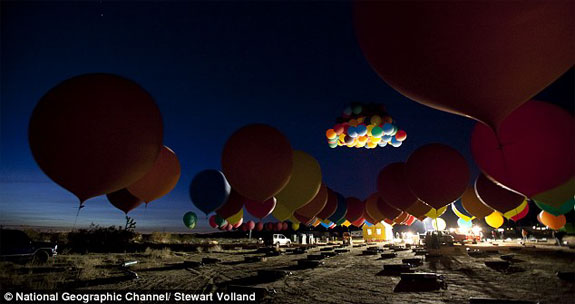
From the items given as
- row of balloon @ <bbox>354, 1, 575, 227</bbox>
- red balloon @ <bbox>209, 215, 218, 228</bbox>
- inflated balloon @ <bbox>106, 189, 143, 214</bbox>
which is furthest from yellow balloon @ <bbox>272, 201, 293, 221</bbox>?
red balloon @ <bbox>209, 215, 218, 228</bbox>

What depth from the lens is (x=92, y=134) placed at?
4.73 m

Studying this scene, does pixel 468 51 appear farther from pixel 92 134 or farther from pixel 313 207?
pixel 313 207

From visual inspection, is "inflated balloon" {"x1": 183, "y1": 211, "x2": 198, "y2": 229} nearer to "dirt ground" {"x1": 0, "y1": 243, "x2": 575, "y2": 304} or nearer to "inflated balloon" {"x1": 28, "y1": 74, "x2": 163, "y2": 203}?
"dirt ground" {"x1": 0, "y1": 243, "x2": 575, "y2": 304}

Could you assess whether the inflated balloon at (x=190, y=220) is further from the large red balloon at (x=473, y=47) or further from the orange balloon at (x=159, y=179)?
the large red balloon at (x=473, y=47)

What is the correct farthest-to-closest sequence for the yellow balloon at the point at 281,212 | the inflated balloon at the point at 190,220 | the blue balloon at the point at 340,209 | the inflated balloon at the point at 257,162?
1. the inflated balloon at the point at 190,220
2. the blue balloon at the point at 340,209
3. the yellow balloon at the point at 281,212
4. the inflated balloon at the point at 257,162

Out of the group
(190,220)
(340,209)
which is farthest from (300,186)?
(190,220)

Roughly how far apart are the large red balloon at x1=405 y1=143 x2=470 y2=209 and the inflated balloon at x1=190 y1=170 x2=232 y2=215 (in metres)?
7.28

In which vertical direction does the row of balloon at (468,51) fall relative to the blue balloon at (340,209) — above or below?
above

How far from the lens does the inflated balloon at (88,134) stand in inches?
185

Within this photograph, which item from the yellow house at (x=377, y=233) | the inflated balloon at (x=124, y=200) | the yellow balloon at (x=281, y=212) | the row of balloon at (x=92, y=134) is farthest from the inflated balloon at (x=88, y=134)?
the yellow house at (x=377, y=233)

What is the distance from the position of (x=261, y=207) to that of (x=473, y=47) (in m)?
10.2

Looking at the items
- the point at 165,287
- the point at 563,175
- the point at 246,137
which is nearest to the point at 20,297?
the point at 165,287

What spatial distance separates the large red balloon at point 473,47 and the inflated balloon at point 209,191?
9.71 metres

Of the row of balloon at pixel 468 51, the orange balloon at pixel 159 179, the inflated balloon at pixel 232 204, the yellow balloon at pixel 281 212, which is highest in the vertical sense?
the row of balloon at pixel 468 51
